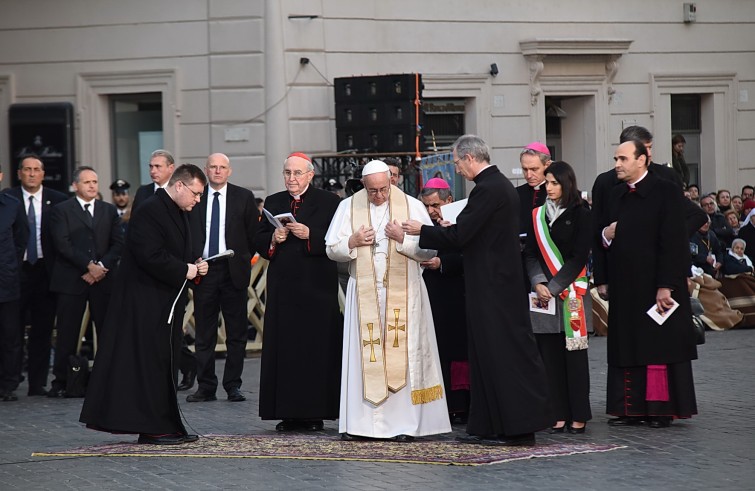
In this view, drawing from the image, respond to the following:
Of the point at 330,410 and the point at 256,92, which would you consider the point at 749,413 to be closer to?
the point at 330,410

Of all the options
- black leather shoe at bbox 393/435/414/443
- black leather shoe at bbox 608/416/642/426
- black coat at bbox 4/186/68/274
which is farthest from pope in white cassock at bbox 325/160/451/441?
black coat at bbox 4/186/68/274

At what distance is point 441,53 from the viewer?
20859 mm

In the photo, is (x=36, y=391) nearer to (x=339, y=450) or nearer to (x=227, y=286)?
(x=227, y=286)

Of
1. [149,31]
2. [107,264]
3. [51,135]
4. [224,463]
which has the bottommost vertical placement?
[224,463]

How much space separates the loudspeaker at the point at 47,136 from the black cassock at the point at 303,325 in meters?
9.07

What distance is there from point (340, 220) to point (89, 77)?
1049 cm

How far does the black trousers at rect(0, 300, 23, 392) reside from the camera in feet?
43.7

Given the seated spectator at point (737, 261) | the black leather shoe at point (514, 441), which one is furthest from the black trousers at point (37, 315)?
the seated spectator at point (737, 261)

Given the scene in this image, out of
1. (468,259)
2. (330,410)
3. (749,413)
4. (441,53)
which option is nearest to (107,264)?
(330,410)

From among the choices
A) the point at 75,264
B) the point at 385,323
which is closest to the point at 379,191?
the point at 385,323

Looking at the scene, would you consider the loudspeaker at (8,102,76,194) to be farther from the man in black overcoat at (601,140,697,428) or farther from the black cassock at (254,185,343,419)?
the man in black overcoat at (601,140,697,428)

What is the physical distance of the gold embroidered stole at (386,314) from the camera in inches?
397

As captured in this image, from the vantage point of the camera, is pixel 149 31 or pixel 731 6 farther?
pixel 731 6

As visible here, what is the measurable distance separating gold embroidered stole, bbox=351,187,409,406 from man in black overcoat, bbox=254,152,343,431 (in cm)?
68
